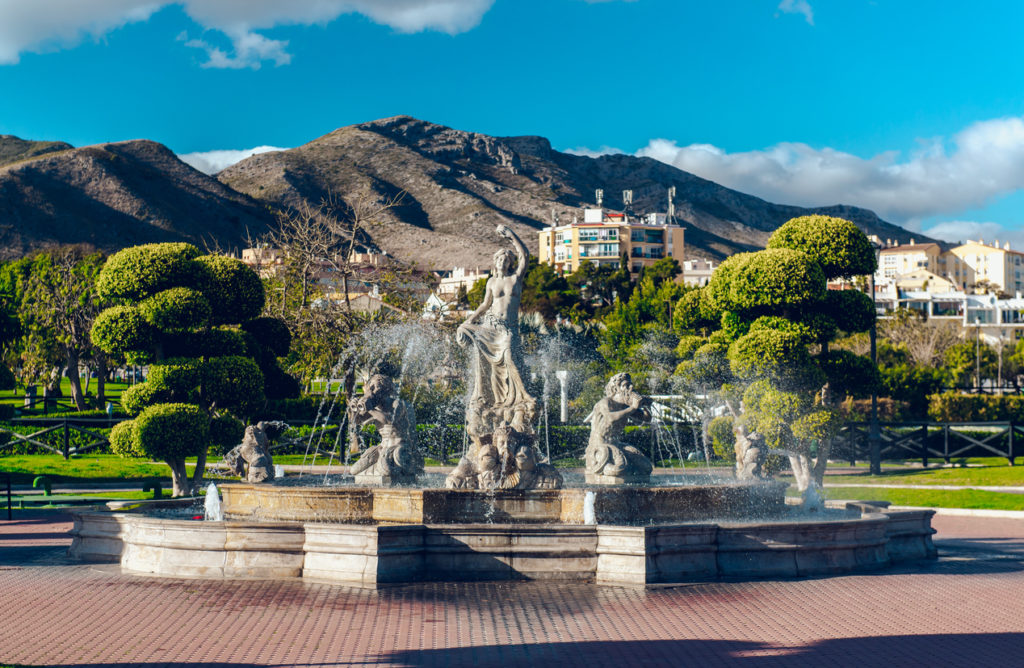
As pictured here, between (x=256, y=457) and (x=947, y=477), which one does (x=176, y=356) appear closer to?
(x=256, y=457)

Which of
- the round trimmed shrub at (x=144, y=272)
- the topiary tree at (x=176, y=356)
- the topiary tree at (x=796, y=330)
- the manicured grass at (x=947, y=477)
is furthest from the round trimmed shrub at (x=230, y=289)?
the manicured grass at (x=947, y=477)

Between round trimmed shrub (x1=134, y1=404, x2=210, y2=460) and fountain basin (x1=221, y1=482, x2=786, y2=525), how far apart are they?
8816mm

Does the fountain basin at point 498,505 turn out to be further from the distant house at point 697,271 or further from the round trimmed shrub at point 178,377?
the distant house at point 697,271

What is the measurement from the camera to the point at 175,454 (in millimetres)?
21578

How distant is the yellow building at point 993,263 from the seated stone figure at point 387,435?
180 meters

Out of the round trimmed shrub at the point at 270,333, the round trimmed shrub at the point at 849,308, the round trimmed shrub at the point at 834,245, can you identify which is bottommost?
the round trimmed shrub at the point at 270,333

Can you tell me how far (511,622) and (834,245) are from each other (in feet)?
61.3

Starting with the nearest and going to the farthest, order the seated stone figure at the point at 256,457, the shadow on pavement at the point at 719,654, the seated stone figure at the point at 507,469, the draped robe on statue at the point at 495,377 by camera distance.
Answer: the shadow on pavement at the point at 719,654 → the seated stone figure at the point at 507,469 → the draped robe on statue at the point at 495,377 → the seated stone figure at the point at 256,457

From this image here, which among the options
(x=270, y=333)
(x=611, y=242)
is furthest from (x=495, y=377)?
(x=611, y=242)

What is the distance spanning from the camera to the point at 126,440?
21609 millimetres

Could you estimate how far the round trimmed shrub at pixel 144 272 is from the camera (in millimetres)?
22969

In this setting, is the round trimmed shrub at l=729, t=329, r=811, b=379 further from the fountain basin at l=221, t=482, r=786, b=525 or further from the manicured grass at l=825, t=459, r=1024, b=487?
the fountain basin at l=221, t=482, r=786, b=525

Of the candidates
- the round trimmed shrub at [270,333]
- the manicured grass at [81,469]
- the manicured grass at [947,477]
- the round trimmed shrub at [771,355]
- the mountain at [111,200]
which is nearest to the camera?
the round trimmed shrub at [771,355]

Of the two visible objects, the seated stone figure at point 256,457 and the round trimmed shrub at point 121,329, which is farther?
the round trimmed shrub at point 121,329
